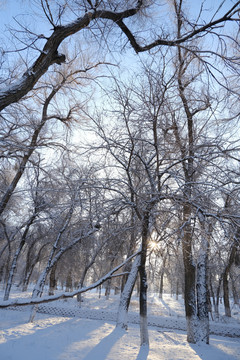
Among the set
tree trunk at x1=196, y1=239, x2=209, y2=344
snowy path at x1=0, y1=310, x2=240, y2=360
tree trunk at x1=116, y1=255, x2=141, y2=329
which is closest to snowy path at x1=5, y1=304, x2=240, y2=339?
tree trunk at x1=116, y1=255, x2=141, y2=329

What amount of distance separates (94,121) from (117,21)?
212 cm

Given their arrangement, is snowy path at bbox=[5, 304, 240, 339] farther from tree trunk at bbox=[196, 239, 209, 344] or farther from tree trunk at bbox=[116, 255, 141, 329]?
tree trunk at bbox=[196, 239, 209, 344]

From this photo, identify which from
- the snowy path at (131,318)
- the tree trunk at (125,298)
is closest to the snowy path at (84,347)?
the tree trunk at (125,298)

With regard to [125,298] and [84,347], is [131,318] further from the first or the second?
[84,347]

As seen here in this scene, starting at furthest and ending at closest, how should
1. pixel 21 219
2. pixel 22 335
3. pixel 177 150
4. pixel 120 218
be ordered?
pixel 21 219 → pixel 22 335 → pixel 120 218 → pixel 177 150

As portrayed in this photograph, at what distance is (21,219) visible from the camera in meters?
14.4

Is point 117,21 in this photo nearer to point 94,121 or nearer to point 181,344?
point 94,121

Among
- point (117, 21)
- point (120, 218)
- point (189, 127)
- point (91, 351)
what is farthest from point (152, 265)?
point (117, 21)

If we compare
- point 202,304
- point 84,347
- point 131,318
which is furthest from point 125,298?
point 131,318

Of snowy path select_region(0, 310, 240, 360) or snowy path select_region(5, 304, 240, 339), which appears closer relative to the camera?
snowy path select_region(0, 310, 240, 360)

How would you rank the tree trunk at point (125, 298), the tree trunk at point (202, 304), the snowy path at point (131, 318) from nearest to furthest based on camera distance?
the tree trunk at point (202, 304), the tree trunk at point (125, 298), the snowy path at point (131, 318)

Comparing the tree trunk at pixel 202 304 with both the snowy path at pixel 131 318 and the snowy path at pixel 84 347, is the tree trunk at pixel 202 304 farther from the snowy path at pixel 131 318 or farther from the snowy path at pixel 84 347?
the snowy path at pixel 131 318

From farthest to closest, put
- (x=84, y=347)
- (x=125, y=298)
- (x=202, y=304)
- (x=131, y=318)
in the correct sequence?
(x=131, y=318), (x=125, y=298), (x=202, y=304), (x=84, y=347)

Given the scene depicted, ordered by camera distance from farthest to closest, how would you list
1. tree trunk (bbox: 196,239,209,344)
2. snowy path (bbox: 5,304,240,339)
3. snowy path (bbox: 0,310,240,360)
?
snowy path (bbox: 5,304,240,339), tree trunk (bbox: 196,239,209,344), snowy path (bbox: 0,310,240,360)
